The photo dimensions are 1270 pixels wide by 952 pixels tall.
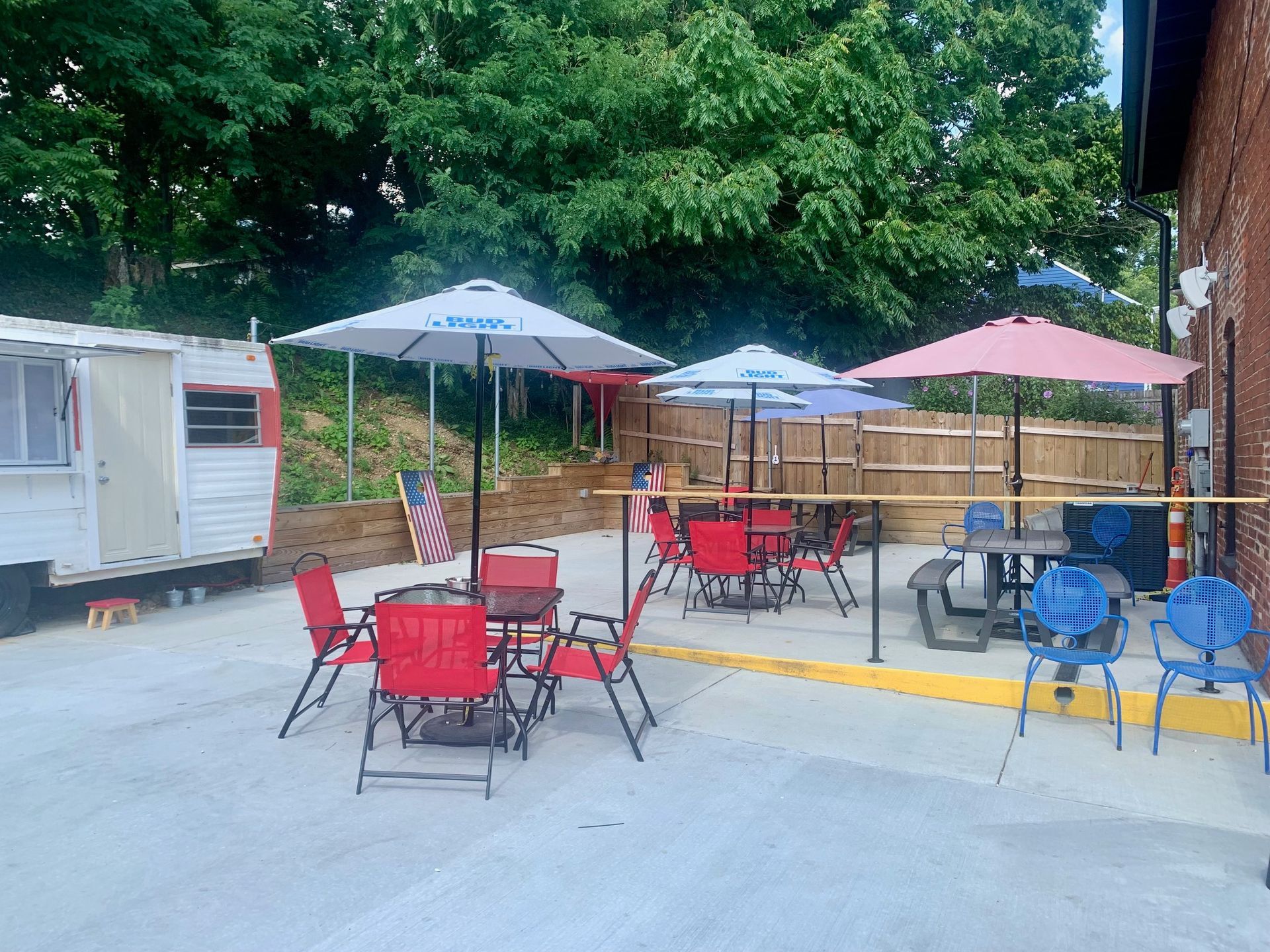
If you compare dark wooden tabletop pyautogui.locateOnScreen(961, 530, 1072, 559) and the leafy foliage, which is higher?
the leafy foliage

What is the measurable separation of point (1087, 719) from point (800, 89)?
12627 mm

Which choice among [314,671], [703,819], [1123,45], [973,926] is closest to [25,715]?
[314,671]

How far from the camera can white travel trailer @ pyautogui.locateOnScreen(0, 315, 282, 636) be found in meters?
7.23

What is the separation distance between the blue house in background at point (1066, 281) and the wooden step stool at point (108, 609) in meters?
18.6

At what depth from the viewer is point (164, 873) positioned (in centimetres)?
345

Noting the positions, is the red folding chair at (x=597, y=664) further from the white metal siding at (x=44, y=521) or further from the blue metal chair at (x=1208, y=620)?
the white metal siding at (x=44, y=521)

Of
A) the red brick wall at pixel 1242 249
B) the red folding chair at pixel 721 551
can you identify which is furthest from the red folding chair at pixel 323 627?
the red brick wall at pixel 1242 249

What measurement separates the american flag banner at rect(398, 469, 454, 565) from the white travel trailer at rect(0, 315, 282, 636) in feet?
7.13

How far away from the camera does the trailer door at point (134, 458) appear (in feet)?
25.5

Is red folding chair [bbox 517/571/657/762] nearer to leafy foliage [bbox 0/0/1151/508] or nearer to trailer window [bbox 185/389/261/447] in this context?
trailer window [bbox 185/389/261/447]

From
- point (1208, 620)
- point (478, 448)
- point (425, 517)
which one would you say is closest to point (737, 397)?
point (425, 517)

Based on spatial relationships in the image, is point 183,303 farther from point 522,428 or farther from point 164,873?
point 164,873

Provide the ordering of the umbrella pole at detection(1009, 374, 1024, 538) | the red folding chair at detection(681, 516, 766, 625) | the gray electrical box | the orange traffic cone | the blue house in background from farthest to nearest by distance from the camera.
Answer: the blue house in background < the orange traffic cone < the gray electrical box < the red folding chair at detection(681, 516, 766, 625) < the umbrella pole at detection(1009, 374, 1024, 538)

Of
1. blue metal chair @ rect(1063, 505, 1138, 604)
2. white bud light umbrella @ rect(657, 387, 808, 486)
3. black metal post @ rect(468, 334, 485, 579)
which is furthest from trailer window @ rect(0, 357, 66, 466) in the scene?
blue metal chair @ rect(1063, 505, 1138, 604)
